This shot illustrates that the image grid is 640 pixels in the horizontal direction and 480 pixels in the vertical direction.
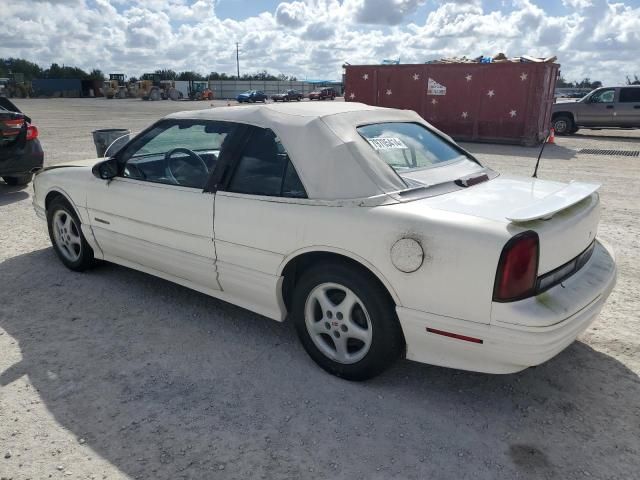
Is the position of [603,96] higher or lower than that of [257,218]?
higher

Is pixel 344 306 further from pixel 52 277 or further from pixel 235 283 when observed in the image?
pixel 52 277

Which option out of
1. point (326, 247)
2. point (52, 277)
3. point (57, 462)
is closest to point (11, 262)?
point (52, 277)

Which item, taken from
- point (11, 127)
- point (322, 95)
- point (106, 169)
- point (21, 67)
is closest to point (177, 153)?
point (106, 169)

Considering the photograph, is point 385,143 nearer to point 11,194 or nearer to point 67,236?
point 67,236

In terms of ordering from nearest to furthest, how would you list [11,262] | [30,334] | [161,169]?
1. [30,334]
2. [161,169]
3. [11,262]

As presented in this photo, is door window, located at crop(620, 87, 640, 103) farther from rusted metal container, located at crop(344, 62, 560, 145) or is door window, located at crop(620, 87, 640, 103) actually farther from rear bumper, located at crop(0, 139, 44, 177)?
rear bumper, located at crop(0, 139, 44, 177)

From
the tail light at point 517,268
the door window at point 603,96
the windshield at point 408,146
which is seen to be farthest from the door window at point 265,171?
the door window at point 603,96

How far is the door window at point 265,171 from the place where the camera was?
10.2 ft

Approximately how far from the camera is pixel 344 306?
294cm

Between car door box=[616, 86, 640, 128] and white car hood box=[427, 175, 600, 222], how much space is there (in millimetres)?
15821

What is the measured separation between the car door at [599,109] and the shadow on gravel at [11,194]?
16.4 m

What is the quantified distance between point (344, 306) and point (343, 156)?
85cm

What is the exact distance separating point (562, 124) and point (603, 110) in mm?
1304

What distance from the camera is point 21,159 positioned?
7.73 m
